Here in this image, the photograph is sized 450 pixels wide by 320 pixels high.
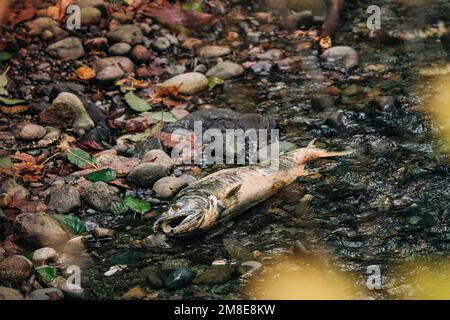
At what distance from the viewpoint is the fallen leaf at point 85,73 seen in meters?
7.35

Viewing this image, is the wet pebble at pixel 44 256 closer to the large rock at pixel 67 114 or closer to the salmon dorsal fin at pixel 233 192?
the salmon dorsal fin at pixel 233 192

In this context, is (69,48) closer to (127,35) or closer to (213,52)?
(127,35)

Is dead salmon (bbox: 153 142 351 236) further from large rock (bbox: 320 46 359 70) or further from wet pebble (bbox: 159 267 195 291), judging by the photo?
large rock (bbox: 320 46 359 70)

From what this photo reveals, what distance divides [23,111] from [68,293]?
312cm

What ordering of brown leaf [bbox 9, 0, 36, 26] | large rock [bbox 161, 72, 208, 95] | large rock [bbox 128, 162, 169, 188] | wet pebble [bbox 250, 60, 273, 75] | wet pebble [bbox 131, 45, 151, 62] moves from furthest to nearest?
brown leaf [bbox 9, 0, 36, 26] → wet pebble [bbox 131, 45, 151, 62] → wet pebble [bbox 250, 60, 273, 75] → large rock [bbox 161, 72, 208, 95] → large rock [bbox 128, 162, 169, 188]

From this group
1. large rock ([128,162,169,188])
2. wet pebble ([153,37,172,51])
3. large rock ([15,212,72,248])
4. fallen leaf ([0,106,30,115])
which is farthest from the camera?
wet pebble ([153,37,172,51])

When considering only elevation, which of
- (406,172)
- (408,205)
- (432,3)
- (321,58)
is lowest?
(408,205)

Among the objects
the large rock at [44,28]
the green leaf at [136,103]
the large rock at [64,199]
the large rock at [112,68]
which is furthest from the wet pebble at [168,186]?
the large rock at [44,28]

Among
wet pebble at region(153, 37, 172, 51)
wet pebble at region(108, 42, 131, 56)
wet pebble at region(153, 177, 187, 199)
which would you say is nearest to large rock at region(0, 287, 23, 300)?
wet pebble at region(153, 177, 187, 199)

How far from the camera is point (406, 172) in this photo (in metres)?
5.27

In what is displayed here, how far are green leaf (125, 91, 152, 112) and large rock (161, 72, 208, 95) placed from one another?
1.27 feet

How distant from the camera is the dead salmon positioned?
14.8 ft

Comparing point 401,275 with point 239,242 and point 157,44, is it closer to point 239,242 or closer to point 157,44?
point 239,242
